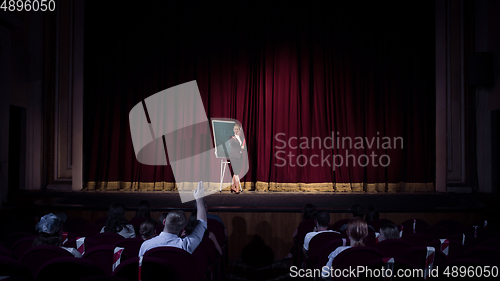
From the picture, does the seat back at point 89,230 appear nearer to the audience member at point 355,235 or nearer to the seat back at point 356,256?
the audience member at point 355,235

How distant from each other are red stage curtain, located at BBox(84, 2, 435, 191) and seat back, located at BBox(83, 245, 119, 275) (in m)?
5.86

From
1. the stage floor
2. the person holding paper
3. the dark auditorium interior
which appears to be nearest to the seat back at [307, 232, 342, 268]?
the stage floor

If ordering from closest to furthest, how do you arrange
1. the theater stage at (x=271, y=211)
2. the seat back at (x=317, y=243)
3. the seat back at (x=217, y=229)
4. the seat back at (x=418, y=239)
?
1. the seat back at (x=418, y=239)
2. the seat back at (x=317, y=243)
3. the seat back at (x=217, y=229)
4. the theater stage at (x=271, y=211)

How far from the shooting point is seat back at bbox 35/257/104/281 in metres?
1.87

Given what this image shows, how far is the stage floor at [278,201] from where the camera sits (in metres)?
5.55

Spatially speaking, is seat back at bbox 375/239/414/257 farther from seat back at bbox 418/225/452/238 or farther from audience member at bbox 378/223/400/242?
seat back at bbox 418/225/452/238

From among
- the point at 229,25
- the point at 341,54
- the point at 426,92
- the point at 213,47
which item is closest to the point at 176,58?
the point at 213,47

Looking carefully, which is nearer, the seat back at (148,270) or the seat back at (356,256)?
A: the seat back at (148,270)

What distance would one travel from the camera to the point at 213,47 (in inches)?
332

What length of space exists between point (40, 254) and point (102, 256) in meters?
0.37

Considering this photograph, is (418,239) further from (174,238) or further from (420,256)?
(174,238)

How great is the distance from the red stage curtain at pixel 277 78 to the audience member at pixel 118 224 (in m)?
4.74

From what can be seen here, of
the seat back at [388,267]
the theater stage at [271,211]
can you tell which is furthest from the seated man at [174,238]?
the theater stage at [271,211]

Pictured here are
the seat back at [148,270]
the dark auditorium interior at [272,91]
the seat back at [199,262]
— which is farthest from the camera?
the dark auditorium interior at [272,91]
